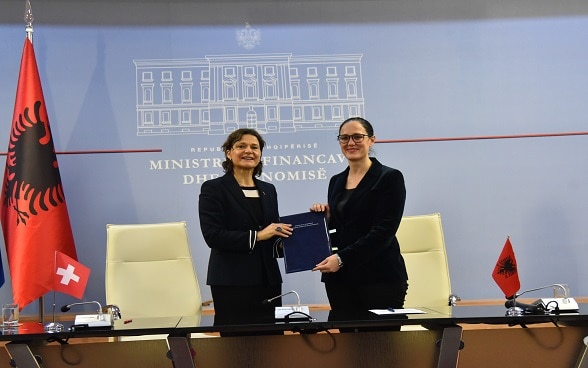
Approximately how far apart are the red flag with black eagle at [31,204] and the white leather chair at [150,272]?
41 cm

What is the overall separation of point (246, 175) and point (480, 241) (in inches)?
80.6

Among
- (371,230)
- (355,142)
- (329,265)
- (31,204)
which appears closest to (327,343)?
(329,265)

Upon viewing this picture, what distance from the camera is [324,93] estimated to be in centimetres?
440

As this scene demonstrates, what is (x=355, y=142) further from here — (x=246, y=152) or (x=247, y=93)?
(x=247, y=93)

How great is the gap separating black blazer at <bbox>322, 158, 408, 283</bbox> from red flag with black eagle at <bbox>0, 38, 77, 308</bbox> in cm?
199

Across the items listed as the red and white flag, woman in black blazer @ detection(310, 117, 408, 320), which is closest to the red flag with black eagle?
A: woman in black blazer @ detection(310, 117, 408, 320)

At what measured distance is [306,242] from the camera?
109 inches

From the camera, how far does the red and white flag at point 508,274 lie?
2.54 m

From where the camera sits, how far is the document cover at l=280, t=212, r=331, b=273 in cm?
272

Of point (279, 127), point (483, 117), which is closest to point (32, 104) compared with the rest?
point (279, 127)

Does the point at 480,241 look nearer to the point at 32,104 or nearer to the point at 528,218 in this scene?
the point at 528,218

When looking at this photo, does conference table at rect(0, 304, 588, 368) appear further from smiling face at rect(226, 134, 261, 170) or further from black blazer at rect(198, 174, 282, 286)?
smiling face at rect(226, 134, 261, 170)

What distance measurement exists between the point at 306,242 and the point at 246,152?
531 millimetres

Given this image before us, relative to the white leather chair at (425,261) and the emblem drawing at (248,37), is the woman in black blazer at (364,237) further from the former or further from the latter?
the emblem drawing at (248,37)
